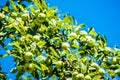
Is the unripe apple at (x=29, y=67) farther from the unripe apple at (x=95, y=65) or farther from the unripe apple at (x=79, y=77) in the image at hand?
the unripe apple at (x=95, y=65)

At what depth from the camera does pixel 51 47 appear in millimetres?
3650

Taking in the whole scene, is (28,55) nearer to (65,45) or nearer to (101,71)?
(65,45)

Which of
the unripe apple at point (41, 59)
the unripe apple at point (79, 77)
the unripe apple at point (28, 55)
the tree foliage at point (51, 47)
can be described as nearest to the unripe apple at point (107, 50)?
the tree foliage at point (51, 47)

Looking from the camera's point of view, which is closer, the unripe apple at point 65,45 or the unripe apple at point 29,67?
the unripe apple at point 29,67

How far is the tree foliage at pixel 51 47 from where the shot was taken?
11.5 feet

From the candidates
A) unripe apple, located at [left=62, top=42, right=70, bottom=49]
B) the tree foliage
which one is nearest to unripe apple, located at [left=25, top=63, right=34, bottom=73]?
the tree foliage

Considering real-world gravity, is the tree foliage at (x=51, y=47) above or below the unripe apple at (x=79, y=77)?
above

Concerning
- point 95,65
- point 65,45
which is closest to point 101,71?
point 95,65

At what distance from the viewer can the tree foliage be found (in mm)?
3504

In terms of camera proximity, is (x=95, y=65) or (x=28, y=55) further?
(x=95, y=65)

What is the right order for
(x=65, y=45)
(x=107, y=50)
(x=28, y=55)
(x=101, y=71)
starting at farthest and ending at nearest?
(x=107, y=50), (x=65, y=45), (x=101, y=71), (x=28, y=55)

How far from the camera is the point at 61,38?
156 inches

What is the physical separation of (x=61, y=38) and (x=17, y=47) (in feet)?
2.16

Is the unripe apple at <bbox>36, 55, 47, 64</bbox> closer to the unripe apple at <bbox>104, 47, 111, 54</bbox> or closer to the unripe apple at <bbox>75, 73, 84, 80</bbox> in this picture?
the unripe apple at <bbox>75, 73, 84, 80</bbox>
